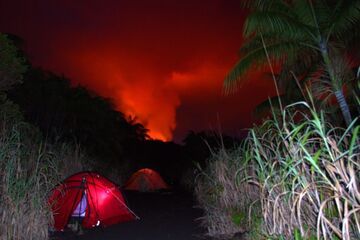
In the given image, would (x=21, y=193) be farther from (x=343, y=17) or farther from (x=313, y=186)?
(x=343, y=17)

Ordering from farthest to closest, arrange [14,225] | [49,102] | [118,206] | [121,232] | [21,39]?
[49,102], [21,39], [118,206], [121,232], [14,225]

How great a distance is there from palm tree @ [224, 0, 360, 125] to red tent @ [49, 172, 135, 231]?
5.16 m

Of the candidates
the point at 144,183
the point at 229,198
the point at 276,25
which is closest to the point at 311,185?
the point at 229,198

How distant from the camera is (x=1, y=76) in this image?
13219 millimetres

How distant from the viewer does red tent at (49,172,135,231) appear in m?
11.1

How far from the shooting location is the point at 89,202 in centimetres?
1180

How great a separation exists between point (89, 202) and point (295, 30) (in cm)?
825

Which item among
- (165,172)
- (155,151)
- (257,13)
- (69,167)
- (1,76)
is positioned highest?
(155,151)

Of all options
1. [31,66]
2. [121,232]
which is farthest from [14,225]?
[31,66]

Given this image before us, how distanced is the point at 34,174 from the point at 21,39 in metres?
14.4

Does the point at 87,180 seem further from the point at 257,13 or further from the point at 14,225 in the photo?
the point at 257,13

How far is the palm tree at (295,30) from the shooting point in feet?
44.4

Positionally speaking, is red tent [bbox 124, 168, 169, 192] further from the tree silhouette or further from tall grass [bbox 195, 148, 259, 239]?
tall grass [bbox 195, 148, 259, 239]

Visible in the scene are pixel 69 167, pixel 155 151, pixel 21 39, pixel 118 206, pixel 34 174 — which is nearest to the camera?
pixel 34 174
